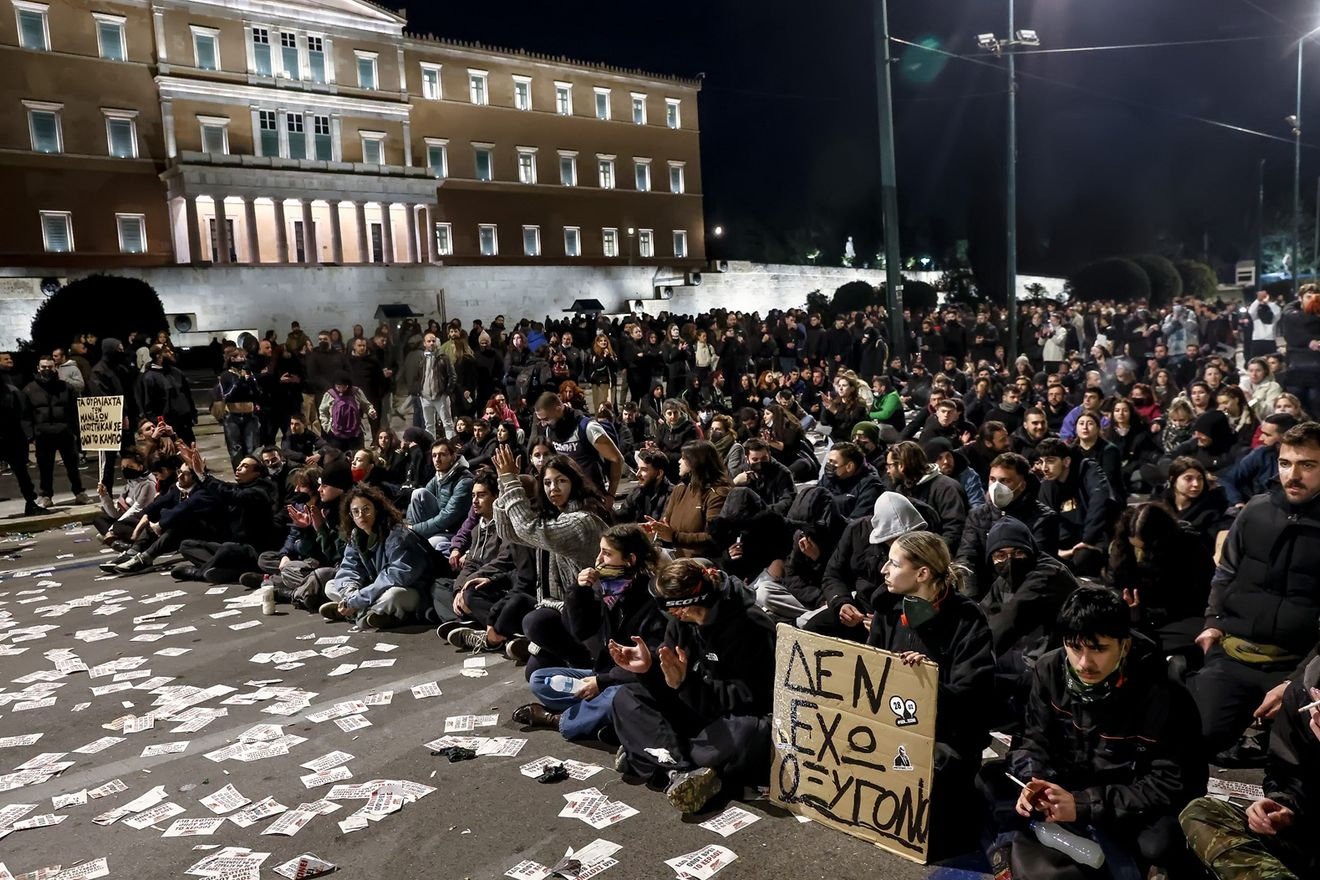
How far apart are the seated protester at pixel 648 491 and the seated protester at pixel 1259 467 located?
15.4 ft

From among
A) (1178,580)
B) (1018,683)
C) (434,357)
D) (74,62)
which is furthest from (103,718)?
(74,62)

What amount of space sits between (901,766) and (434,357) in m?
13.3

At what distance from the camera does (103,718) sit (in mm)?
6625

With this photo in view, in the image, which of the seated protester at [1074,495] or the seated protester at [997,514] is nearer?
the seated protester at [997,514]

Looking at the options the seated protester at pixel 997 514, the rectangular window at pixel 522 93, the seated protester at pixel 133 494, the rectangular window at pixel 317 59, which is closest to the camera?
the seated protester at pixel 997 514

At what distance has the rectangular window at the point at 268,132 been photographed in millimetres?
43781

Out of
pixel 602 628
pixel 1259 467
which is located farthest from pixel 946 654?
pixel 1259 467

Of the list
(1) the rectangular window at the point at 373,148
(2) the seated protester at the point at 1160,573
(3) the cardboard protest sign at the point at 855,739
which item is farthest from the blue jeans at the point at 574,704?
(1) the rectangular window at the point at 373,148

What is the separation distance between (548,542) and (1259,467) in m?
5.94

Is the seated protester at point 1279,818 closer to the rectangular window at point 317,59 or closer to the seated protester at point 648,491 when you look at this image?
the seated protester at point 648,491

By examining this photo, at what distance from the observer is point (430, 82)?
48.8m

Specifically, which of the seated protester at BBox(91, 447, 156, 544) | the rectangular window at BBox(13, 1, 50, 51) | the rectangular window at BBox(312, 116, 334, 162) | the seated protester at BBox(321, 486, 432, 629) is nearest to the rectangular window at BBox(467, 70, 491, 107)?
the rectangular window at BBox(312, 116, 334, 162)

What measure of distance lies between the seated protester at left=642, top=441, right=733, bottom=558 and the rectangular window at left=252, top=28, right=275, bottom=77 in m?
42.8

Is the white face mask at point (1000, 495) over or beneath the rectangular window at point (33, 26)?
beneath
